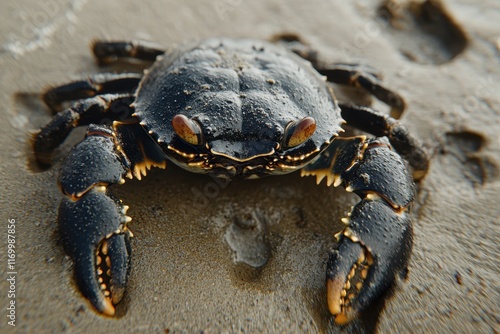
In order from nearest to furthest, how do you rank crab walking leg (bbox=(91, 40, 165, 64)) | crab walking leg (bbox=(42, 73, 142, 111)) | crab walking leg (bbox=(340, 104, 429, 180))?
crab walking leg (bbox=(340, 104, 429, 180))
crab walking leg (bbox=(42, 73, 142, 111))
crab walking leg (bbox=(91, 40, 165, 64))

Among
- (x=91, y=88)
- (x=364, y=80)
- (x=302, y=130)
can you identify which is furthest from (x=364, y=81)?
(x=91, y=88)

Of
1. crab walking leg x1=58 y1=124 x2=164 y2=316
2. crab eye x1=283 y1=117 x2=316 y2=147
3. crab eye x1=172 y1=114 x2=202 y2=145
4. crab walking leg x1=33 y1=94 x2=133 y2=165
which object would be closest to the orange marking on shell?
crab eye x1=283 y1=117 x2=316 y2=147

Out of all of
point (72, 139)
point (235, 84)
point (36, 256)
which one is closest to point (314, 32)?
point (235, 84)

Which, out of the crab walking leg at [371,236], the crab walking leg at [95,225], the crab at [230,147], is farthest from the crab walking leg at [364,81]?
the crab walking leg at [95,225]

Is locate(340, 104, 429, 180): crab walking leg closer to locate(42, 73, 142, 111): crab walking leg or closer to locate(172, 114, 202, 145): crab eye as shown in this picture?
locate(172, 114, 202, 145): crab eye

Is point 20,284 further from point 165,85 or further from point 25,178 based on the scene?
point 165,85

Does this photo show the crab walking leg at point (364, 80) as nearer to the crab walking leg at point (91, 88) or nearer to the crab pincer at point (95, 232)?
the crab walking leg at point (91, 88)
